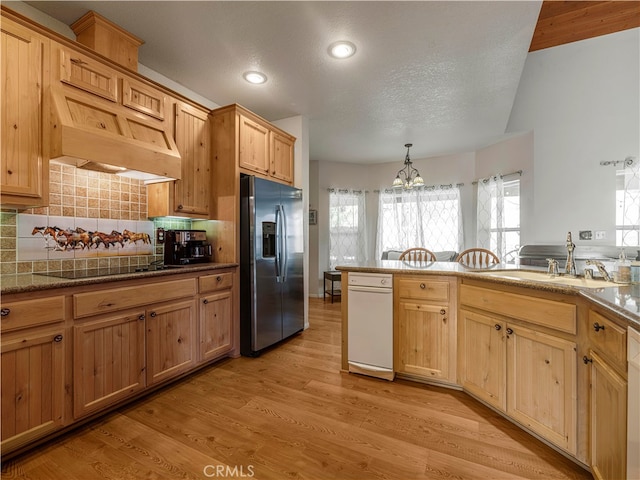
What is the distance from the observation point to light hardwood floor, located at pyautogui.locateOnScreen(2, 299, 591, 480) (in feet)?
4.66

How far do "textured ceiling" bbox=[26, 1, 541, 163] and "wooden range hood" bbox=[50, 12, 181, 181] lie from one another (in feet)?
0.52

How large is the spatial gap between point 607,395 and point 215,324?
2.54 meters

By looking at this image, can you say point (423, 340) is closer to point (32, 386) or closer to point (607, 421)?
point (607, 421)

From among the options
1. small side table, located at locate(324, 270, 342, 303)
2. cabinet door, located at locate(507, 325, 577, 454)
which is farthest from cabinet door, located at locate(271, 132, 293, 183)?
cabinet door, located at locate(507, 325, 577, 454)

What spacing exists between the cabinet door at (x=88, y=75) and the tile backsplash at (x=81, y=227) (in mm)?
610

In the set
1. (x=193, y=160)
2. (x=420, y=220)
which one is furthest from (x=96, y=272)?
(x=420, y=220)

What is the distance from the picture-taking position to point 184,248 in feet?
8.77

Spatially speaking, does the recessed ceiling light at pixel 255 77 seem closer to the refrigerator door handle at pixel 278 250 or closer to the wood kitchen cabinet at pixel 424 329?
the refrigerator door handle at pixel 278 250

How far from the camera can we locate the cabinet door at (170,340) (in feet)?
6.73

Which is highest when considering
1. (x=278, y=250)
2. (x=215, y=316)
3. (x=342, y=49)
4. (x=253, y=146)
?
(x=342, y=49)

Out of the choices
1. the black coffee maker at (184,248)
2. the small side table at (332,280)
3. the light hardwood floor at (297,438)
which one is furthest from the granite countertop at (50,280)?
the small side table at (332,280)

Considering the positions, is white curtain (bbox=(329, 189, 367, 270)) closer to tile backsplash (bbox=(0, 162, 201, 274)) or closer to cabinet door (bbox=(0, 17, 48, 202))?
tile backsplash (bbox=(0, 162, 201, 274))

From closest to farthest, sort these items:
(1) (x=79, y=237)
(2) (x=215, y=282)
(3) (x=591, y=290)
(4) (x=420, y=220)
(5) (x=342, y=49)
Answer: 1. (3) (x=591, y=290)
2. (1) (x=79, y=237)
3. (5) (x=342, y=49)
4. (2) (x=215, y=282)
5. (4) (x=420, y=220)

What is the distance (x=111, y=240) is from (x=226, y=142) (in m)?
1.33
